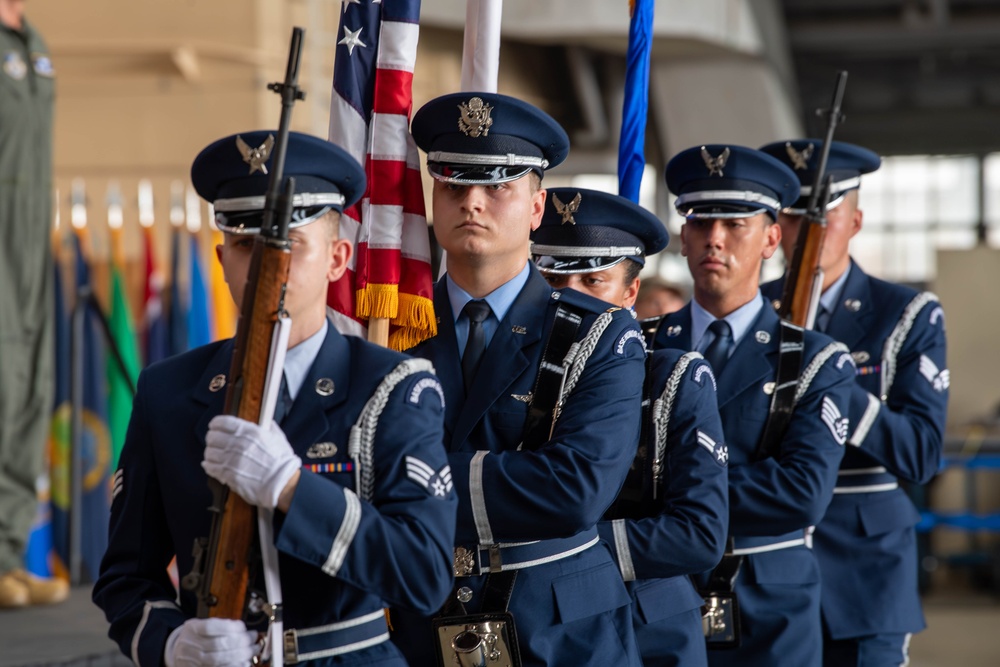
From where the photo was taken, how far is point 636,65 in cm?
381

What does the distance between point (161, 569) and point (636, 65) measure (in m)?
2.15

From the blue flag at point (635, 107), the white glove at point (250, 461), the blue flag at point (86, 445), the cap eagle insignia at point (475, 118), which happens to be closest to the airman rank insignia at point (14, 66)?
the blue flag at point (86, 445)

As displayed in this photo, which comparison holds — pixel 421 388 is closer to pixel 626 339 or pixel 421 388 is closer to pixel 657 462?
pixel 626 339

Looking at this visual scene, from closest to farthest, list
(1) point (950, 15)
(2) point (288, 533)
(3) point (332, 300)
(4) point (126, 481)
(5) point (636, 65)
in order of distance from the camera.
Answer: (2) point (288, 533)
(4) point (126, 481)
(3) point (332, 300)
(5) point (636, 65)
(1) point (950, 15)

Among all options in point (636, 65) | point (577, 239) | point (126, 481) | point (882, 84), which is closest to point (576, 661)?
point (126, 481)

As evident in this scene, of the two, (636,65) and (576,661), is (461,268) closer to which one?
(576,661)

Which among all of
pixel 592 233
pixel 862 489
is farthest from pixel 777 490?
pixel 862 489

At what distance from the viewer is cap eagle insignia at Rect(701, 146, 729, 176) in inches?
141

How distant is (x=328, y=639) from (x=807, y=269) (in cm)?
237

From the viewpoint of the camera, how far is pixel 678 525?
9.52 feet

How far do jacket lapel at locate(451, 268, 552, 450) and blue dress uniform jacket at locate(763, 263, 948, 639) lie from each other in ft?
4.89

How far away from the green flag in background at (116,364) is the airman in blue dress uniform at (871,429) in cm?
311

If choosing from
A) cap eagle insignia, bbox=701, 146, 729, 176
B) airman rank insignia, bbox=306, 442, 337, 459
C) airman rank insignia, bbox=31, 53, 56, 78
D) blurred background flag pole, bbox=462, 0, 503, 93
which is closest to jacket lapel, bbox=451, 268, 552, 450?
airman rank insignia, bbox=306, 442, 337, 459

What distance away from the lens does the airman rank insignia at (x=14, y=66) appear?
526 centimetres
